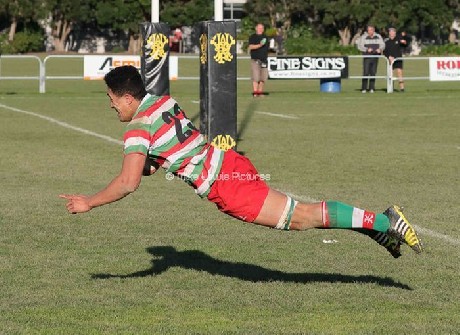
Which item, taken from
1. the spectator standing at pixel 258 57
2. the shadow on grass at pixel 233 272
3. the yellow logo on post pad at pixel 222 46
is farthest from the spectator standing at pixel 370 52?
the shadow on grass at pixel 233 272

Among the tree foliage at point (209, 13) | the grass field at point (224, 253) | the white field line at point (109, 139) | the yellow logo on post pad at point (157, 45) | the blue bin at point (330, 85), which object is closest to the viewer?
the grass field at point (224, 253)

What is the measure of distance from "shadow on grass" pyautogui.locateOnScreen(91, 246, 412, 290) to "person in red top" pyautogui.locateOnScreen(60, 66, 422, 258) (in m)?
1.13

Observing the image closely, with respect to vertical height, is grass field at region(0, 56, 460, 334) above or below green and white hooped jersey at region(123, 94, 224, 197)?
below

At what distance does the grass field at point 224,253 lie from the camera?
317 inches

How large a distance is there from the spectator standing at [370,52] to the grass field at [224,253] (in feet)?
54.6

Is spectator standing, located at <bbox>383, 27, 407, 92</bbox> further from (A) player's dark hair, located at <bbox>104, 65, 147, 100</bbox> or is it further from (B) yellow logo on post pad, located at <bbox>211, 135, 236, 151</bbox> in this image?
(A) player's dark hair, located at <bbox>104, 65, 147, 100</bbox>

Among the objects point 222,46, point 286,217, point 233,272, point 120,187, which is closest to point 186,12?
point 222,46

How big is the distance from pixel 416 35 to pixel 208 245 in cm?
9593

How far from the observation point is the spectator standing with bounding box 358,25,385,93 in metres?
38.9

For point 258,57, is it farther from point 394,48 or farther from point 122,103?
point 122,103

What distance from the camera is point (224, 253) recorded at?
10719 mm

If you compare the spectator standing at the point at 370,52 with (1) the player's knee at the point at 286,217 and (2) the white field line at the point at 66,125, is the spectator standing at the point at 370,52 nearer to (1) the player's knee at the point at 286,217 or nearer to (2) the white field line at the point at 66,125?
(2) the white field line at the point at 66,125

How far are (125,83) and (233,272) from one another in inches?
85.5

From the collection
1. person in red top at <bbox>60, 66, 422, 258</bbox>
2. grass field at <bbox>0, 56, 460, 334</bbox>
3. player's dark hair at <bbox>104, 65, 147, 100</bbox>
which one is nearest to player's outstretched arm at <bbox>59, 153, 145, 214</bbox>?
person in red top at <bbox>60, 66, 422, 258</bbox>
